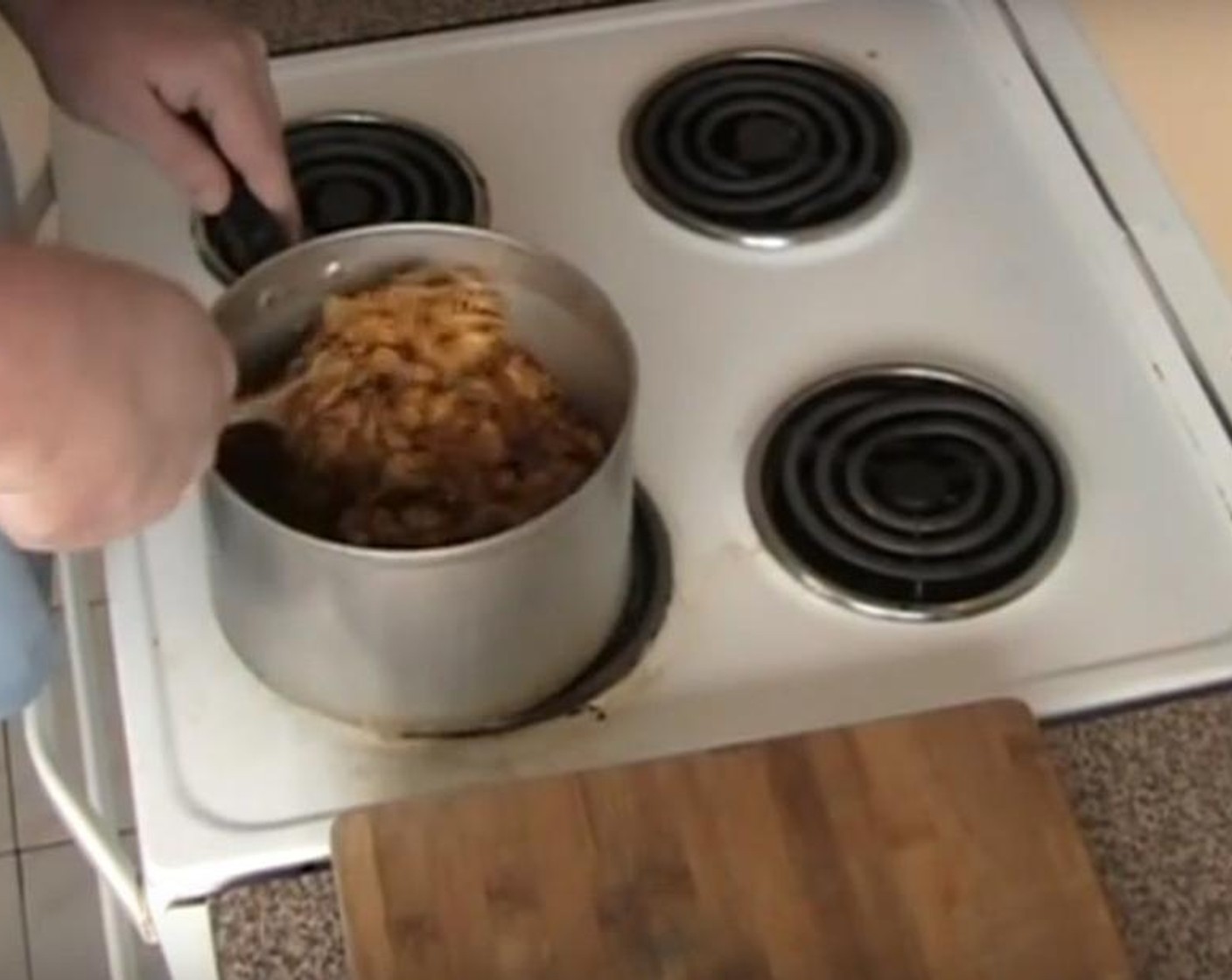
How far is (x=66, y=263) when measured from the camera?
653 mm

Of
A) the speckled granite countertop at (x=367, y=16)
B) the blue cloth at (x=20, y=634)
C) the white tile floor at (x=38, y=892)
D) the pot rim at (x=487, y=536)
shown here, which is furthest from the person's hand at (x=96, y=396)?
the white tile floor at (x=38, y=892)

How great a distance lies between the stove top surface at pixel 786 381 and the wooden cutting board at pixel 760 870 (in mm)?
62

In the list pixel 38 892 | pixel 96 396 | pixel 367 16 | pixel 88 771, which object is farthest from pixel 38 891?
pixel 96 396

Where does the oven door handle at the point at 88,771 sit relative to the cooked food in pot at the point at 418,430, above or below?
below

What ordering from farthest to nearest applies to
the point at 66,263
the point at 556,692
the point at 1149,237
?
the point at 1149,237 → the point at 556,692 → the point at 66,263

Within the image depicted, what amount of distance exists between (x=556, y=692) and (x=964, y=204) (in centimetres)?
28

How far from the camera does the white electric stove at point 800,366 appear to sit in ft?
2.50

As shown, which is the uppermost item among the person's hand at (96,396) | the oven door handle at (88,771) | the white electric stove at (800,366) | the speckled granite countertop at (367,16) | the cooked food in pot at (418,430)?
the person's hand at (96,396)

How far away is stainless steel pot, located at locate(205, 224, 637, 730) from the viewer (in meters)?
0.70

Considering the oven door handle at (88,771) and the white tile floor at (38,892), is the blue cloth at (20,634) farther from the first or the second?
the white tile floor at (38,892)

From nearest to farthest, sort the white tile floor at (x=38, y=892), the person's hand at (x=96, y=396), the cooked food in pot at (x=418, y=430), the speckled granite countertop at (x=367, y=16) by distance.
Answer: the person's hand at (x=96, y=396)
the cooked food in pot at (x=418, y=430)
the speckled granite countertop at (x=367, y=16)
the white tile floor at (x=38, y=892)

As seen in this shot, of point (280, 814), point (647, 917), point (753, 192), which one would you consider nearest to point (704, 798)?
point (647, 917)

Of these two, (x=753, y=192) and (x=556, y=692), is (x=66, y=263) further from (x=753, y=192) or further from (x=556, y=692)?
(x=753, y=192)

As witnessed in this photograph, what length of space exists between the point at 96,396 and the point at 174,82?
0.76 feet
